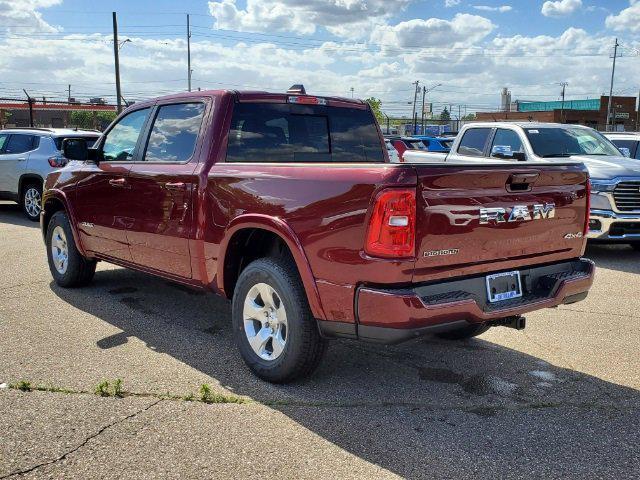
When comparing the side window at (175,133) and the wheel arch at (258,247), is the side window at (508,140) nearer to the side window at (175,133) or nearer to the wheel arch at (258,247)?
the side window at (175,133)

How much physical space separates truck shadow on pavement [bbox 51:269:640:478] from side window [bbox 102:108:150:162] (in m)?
1.44

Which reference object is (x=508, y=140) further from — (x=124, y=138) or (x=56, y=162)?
(x=56, y=162)

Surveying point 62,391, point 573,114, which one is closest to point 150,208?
point 62,391

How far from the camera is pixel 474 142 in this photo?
10.4 m

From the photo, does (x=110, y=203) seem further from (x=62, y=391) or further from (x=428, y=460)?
(x=428, y=460)

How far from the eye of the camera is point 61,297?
246 inches

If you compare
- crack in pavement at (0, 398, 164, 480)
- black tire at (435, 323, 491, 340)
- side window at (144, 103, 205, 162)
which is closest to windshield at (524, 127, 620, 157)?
black tire at (435, 323, 491, 340)

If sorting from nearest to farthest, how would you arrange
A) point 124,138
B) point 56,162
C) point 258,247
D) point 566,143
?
point 258,247, point 124,138, point 566,143, point 56,162

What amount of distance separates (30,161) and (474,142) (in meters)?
8.36

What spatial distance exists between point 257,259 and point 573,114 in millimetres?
77349

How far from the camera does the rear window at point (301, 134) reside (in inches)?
184

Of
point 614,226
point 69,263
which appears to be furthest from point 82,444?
point 614,226

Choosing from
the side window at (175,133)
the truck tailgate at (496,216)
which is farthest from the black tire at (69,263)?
the truck tailgate at (496,216)

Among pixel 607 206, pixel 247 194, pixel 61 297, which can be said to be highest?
pixel 247 194
